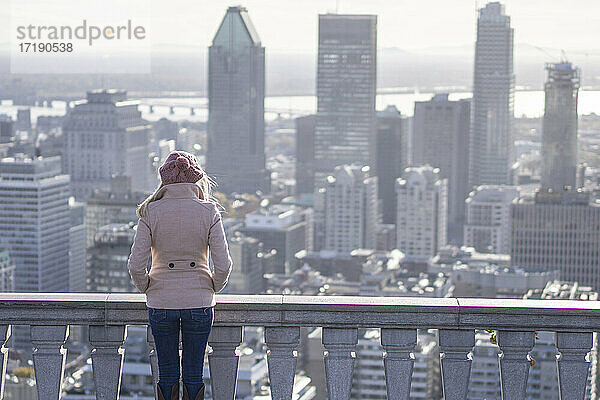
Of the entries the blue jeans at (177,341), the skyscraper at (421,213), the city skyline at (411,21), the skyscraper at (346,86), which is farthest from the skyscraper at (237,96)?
the blue jeans at (177,341)

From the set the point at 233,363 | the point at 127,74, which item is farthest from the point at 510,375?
the point at 127,74

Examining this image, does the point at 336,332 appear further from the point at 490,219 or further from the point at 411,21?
the point at 411,21

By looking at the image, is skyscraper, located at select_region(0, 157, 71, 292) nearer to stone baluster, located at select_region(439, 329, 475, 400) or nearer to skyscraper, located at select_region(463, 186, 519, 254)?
skyscraper, located at select_region(463, 186, 519, 254)

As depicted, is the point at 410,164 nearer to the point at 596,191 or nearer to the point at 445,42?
the point at 445,42

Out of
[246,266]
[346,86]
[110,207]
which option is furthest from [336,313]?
[346,86]

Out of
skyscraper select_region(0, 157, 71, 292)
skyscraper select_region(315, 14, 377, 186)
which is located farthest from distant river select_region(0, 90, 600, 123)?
skyscraper select_region(0, 157, 71, 292)

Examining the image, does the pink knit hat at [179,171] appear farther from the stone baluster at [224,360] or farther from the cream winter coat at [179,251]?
the stone baluster at [224,360]
